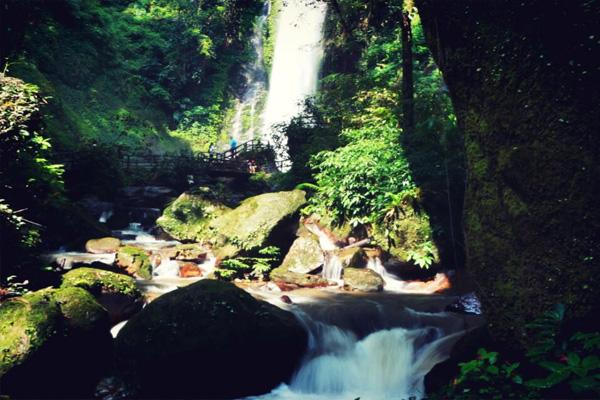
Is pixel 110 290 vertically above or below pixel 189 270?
above

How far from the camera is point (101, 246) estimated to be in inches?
517

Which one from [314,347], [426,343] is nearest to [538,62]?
[426,343]

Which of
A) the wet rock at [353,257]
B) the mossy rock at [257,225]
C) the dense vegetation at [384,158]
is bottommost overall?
the wet rock at [353,257]

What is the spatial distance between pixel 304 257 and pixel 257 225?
5.94 ft

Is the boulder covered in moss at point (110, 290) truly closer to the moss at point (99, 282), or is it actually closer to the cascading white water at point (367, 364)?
the moss at point (99, 282)

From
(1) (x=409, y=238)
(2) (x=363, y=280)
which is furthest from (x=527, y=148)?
(1) (x=409, y=238)

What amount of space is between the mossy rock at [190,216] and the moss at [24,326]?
918cm

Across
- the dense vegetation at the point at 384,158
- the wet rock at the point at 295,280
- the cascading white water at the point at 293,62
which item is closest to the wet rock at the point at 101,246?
the wet rock at the point at 295,280

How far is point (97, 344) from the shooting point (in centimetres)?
610

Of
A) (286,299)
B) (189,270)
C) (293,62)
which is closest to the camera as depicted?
(286,299)

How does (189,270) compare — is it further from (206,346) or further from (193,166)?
(193,166)

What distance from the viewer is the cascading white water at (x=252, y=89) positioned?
121 ft

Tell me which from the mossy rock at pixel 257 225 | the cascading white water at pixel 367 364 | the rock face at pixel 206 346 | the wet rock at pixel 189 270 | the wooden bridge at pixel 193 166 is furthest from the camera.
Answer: the wooden bridge at pixel 193 166

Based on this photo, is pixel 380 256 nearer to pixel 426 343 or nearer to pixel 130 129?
pixel 426 343
